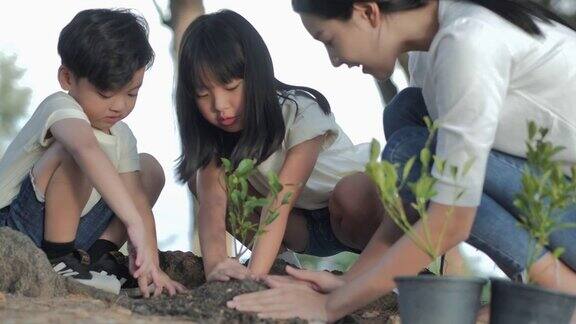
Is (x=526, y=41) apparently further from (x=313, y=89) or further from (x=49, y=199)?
(x=49, y=199)

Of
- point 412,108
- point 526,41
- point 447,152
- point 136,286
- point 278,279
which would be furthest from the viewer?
point 136,286

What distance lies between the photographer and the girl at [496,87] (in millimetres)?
3352

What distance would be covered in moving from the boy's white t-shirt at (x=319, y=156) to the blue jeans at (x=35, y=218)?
717mm

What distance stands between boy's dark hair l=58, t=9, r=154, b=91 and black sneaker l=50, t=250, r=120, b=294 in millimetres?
762

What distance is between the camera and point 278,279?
153 inches

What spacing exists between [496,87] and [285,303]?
41.0 inches

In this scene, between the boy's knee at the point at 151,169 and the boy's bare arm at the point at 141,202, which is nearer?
the boy's bare arm at the point at 141,202

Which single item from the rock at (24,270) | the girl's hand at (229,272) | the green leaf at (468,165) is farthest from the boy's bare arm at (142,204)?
the green leaf at (468,165)

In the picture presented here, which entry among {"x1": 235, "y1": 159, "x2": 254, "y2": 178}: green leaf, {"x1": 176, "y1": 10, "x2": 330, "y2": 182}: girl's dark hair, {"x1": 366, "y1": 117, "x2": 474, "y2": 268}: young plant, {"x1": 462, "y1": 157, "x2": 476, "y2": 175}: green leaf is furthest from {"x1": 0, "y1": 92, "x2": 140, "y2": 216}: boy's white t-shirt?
{"x1": 462, "y1": 157, "x2": 476, "y2": 175}: green leaf

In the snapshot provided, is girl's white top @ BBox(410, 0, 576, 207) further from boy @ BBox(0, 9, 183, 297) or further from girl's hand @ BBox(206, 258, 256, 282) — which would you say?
boy @ BBox(0, 9, 183, 297)

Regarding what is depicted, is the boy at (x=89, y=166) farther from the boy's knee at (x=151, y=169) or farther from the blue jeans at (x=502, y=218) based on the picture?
the blue jeans at (x=502, y=218)

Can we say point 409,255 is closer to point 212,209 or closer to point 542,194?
point 542,194

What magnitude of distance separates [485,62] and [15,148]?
2373 mm

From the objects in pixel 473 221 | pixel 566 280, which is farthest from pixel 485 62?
pixel 566 280
